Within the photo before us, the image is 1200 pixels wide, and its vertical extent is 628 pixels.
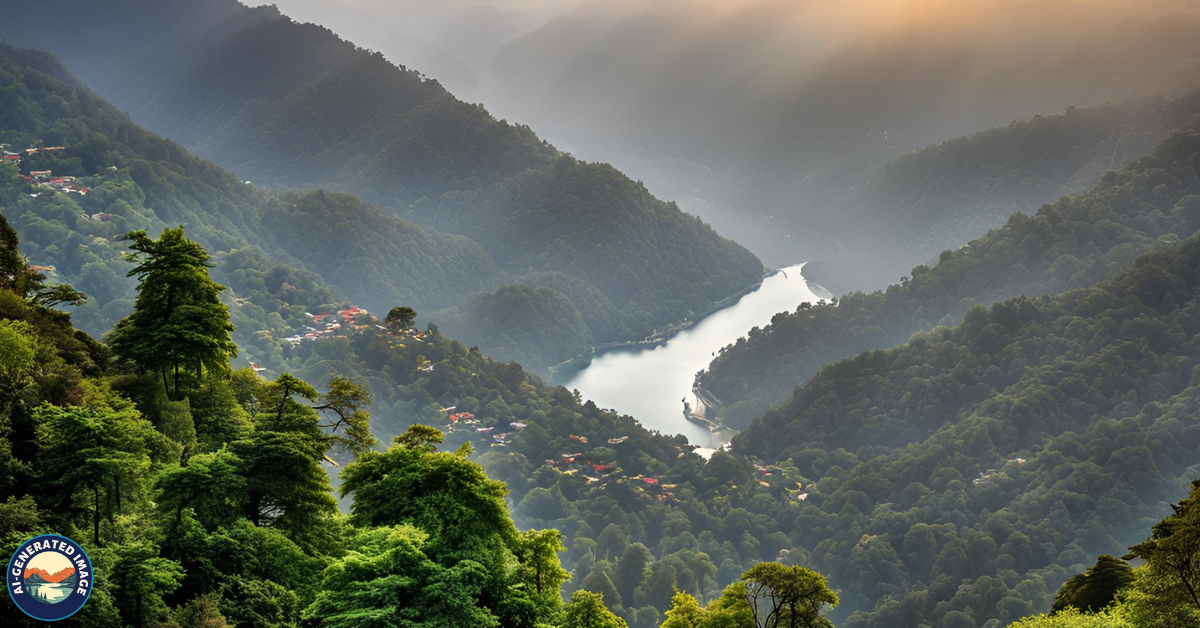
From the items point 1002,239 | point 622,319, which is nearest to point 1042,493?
point 1002,239

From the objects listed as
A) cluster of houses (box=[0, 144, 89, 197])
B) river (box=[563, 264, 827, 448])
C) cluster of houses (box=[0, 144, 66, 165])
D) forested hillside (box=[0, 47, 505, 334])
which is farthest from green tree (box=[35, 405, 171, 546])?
cluster of houses (box=[0, 144, 66, 165])

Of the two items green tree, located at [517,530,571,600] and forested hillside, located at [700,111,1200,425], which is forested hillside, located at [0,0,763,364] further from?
green tree, located at [517,530,571,600]

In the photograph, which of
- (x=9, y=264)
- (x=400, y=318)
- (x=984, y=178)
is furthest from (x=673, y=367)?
(x=9, y=264)

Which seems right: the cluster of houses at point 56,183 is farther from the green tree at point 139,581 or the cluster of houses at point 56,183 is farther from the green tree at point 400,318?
the green tree at point 139,581

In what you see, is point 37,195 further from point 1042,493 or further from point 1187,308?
point 1187,308

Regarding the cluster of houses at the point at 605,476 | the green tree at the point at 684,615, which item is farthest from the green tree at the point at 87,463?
the cluster of houses at the point at 605,476

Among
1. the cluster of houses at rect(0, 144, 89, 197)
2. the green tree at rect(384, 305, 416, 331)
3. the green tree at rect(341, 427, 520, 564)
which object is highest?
the cluster of houses at rect(0, 144, 89, 197)
